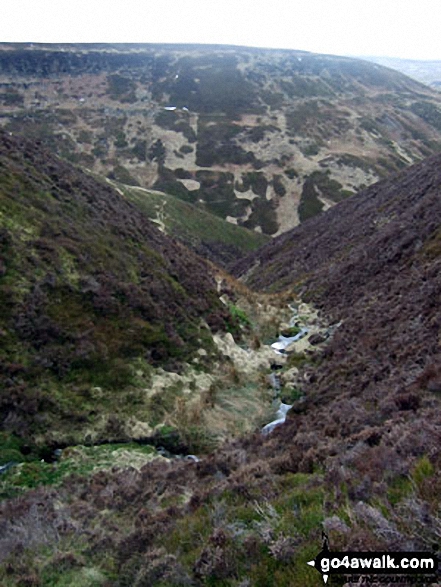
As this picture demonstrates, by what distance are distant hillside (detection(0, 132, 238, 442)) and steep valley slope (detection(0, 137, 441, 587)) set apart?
389 millimetres

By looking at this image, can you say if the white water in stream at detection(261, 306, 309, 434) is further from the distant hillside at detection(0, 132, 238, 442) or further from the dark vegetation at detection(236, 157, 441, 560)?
the distant hillside at detection(0, 132, 238, 442)

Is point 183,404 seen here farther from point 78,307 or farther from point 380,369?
point 380,369

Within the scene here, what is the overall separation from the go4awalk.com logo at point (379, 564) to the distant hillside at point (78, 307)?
11157mm

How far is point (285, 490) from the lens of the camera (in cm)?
832

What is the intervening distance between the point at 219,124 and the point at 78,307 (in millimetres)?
116024

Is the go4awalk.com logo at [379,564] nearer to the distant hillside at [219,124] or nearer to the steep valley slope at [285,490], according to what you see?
the steep valley slope at [285,490]

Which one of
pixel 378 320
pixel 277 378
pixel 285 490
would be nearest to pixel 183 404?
pixel 277 378

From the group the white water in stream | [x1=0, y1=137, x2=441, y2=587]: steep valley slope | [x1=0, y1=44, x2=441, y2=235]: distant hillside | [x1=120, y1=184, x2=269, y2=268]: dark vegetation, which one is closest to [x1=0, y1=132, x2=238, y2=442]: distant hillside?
[x1=0, y1=137, x2=441, y2=587]: steep valley slope

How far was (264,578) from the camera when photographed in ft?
19.6

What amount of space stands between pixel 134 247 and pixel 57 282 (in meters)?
7.72

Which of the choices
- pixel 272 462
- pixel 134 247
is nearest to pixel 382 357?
pixel 272 462

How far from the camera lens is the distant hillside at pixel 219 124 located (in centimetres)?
9931

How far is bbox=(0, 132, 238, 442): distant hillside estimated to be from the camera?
50.6 feet

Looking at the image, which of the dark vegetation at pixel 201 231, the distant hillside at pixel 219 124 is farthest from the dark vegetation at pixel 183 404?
the distant hillside at pixel 219 124
